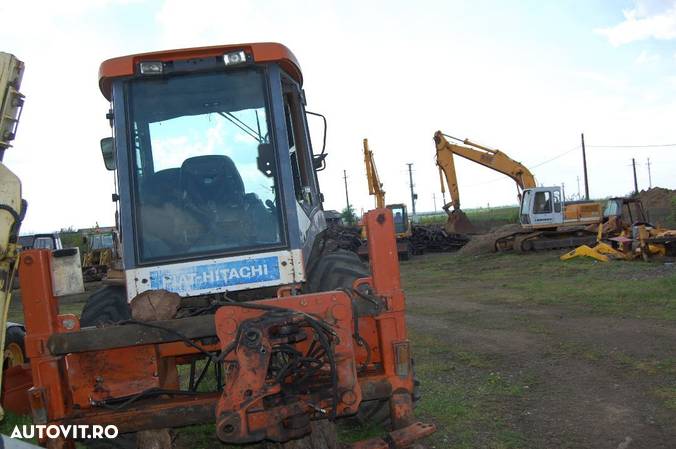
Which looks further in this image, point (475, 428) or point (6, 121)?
point (475, 428)

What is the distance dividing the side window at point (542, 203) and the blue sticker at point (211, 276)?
2126 centimetres

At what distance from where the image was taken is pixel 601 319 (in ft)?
29.9

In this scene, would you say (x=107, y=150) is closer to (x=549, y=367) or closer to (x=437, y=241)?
(x=549, y=367)

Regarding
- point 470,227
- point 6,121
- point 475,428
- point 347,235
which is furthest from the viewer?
point 470,227

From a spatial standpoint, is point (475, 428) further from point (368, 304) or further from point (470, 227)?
point (470, 227)

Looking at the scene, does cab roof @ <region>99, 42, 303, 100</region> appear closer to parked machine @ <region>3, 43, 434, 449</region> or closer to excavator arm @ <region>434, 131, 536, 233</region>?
parked machine @ <region>3, 43, 434, 449</region>

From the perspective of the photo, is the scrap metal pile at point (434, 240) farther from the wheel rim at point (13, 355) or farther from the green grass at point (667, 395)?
A: the green grass at point (667, 395)

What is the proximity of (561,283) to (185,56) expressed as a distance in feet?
37.4

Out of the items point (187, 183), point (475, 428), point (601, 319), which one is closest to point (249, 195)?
point (187, 183)

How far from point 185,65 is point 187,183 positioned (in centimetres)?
84

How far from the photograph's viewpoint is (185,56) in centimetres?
437

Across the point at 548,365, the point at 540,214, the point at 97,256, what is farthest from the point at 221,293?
the point at 97,256

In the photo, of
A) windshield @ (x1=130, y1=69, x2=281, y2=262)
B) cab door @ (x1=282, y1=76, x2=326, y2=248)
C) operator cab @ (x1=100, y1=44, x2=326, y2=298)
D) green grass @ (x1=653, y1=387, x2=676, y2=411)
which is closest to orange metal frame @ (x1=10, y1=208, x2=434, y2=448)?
operator cab @ (x1=100, y1=44, x2=326, y2=298)

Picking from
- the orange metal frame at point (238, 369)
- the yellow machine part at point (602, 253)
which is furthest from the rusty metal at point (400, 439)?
the yellow machine part at point (602, 253)
